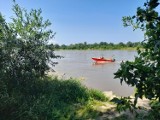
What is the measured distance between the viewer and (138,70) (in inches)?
96.5

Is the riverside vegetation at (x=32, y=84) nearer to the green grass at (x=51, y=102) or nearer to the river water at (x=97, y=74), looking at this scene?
the green grass at (x=51, y=102)

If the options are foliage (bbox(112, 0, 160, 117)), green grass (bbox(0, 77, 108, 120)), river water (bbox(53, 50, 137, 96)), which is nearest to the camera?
foliage (bbox(112, 0, 160, 117))

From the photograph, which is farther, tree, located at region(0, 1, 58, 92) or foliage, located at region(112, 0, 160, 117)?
tree, located at region(0, 1, 58, 92)

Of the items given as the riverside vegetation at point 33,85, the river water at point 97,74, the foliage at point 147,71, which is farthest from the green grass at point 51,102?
the foliage at point 147,71

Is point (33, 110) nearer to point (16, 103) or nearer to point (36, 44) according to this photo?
point (16, 103)

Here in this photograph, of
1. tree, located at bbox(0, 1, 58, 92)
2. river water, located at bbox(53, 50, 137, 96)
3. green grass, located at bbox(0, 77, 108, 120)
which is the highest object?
tree, located at bbox(0, 1, 58, 92)

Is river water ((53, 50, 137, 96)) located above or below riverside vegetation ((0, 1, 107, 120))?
below

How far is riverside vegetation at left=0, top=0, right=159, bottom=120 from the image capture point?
8242 mm

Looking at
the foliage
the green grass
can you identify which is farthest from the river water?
the foliage

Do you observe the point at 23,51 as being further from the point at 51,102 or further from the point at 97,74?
the point at 97,74

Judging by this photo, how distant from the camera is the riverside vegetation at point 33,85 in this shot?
8.24m

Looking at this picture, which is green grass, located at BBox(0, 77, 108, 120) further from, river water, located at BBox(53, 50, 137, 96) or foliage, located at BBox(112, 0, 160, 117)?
foliage, located at BBox(112, 0, 160, 117)

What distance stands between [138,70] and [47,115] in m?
6.20

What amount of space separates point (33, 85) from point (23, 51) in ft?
4.64
